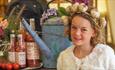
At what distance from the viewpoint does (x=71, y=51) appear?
131 cm

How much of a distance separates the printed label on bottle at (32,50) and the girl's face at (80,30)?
0.73ft

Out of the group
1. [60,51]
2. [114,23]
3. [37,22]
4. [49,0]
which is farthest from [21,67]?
[114,23]

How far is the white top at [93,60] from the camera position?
1.20 m

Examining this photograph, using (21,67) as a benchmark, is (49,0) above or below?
above

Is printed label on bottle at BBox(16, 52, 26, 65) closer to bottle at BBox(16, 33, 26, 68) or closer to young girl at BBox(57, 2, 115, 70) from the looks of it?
bottle at BBox(16, 33, 26, 68)

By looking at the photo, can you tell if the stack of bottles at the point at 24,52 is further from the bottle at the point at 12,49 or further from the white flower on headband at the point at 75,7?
the white flower on headband at the point at 75,7

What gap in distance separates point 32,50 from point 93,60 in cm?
31

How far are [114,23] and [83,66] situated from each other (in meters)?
1.07

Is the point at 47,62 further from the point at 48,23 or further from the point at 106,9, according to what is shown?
the point at 106,9

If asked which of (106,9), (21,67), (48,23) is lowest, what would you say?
(21,67)

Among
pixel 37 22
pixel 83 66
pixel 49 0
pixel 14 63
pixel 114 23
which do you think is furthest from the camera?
pixel 114 23

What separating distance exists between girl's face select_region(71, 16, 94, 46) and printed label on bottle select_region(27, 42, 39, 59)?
8.8 inches

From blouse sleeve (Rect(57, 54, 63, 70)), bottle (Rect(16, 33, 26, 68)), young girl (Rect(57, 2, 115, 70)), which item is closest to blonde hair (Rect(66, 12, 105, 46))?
young girl (Rect(57, 2, 115, 70))

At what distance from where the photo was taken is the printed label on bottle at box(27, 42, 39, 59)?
4.45 feet
